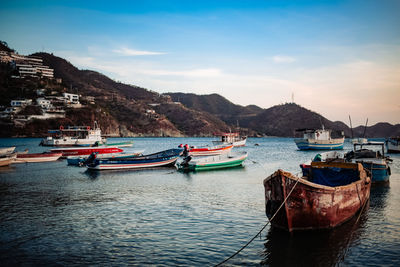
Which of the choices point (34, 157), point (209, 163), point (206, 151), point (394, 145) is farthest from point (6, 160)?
point (394, 145)

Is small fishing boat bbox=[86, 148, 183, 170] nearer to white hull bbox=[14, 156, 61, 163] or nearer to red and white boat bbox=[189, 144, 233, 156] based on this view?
white hull bbox=[14, 156, 61, 163]

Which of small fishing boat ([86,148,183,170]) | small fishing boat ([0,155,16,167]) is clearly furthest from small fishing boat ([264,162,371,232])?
small fishing boat ([0,155,16,167])

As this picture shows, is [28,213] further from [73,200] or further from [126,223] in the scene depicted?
[126,223]

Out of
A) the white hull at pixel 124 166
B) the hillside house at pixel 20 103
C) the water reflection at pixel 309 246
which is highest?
the hillside house at pixel 20 103

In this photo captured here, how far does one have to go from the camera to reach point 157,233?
11.6m

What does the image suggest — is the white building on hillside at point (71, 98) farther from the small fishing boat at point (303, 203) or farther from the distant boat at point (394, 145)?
the small fishing boat at point (303, 203)

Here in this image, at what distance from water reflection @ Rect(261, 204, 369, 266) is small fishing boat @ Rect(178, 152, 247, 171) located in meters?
19.3

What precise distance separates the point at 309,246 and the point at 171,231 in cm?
513

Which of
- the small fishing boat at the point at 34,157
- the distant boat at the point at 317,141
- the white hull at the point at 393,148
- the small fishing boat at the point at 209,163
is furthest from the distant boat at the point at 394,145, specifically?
the small fishing boat at the point at 34,157

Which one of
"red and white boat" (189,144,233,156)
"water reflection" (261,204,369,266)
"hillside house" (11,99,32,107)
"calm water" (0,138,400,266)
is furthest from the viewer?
"hillside house" (11,99,32,107)

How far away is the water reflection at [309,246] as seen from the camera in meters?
9.07

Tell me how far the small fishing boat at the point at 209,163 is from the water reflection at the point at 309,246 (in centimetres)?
1931

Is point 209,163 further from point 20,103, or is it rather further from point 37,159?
point 20,103

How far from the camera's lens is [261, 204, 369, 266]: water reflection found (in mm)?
9070
